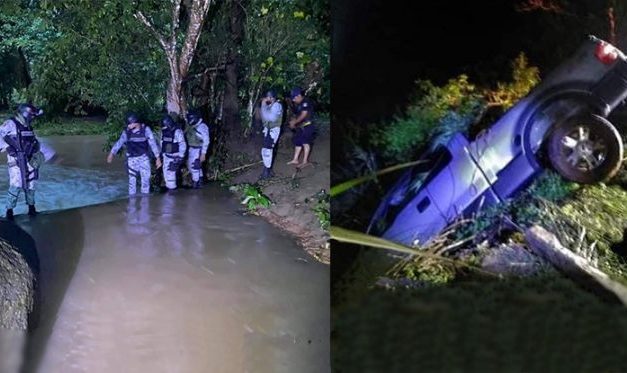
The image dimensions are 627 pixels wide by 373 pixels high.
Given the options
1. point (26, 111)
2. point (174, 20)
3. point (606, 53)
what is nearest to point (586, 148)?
point (606, 53)

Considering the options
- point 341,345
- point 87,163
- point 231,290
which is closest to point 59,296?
point 231,290

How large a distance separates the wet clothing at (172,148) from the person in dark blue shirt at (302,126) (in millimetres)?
1727

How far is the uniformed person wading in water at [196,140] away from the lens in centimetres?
879

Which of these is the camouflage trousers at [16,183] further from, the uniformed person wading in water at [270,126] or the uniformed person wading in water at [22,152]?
the uniformed person wading in water at [270,126]

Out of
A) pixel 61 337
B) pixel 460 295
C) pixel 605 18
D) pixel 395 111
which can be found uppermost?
pixel 605 18

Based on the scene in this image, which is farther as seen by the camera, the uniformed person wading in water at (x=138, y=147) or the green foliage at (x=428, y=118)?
the uniformed person wading in water at (x=138, y=147)

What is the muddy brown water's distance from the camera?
4270mm

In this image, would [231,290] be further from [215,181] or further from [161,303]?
[215,181]

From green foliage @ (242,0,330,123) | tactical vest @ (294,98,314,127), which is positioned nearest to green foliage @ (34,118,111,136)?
green foliage @ (242,0,330,123)

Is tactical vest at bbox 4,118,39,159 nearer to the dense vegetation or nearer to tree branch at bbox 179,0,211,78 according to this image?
the dense vegetation

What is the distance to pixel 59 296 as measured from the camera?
16.4 ft

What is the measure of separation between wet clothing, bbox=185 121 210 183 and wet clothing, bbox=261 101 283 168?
907 mm

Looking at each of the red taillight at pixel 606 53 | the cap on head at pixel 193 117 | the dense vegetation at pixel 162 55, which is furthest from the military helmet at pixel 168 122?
the red taillight at pixel 606 53

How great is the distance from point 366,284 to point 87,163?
8512 mm
